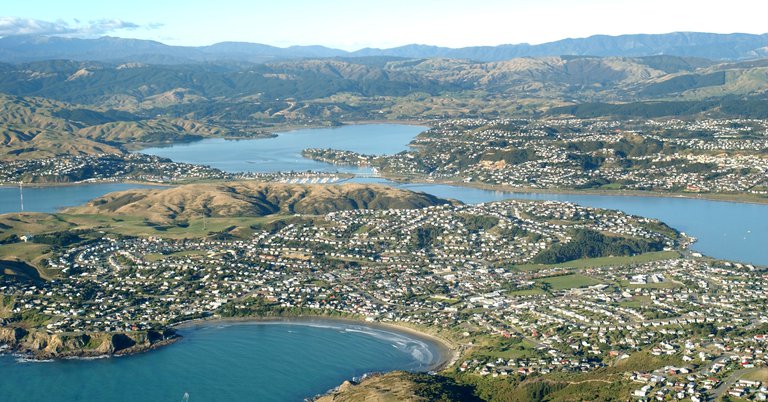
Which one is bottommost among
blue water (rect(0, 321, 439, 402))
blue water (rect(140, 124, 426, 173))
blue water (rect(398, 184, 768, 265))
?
blue water (rect(0, 321, 439, 402))

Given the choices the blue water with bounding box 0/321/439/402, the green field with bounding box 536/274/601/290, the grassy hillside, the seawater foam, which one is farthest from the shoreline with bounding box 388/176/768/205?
the blue water with bounding box 0/321/439/402

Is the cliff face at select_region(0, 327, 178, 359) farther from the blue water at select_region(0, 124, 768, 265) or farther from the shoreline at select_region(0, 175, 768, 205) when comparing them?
the shoreline at select_region(0, 175, 768, 205)

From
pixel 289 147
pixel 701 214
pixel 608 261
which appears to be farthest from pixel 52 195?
pixel 701 214

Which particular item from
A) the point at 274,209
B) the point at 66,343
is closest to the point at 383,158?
the point at 274,209

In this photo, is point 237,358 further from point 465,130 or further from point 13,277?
point 465,130

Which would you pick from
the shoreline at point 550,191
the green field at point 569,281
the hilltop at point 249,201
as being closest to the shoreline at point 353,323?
the green field at point 569,281

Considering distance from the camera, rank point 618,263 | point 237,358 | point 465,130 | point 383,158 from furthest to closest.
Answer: point 465,130
point 383,158
point 618,263
point 237,358

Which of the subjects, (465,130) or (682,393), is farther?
(465,130)
